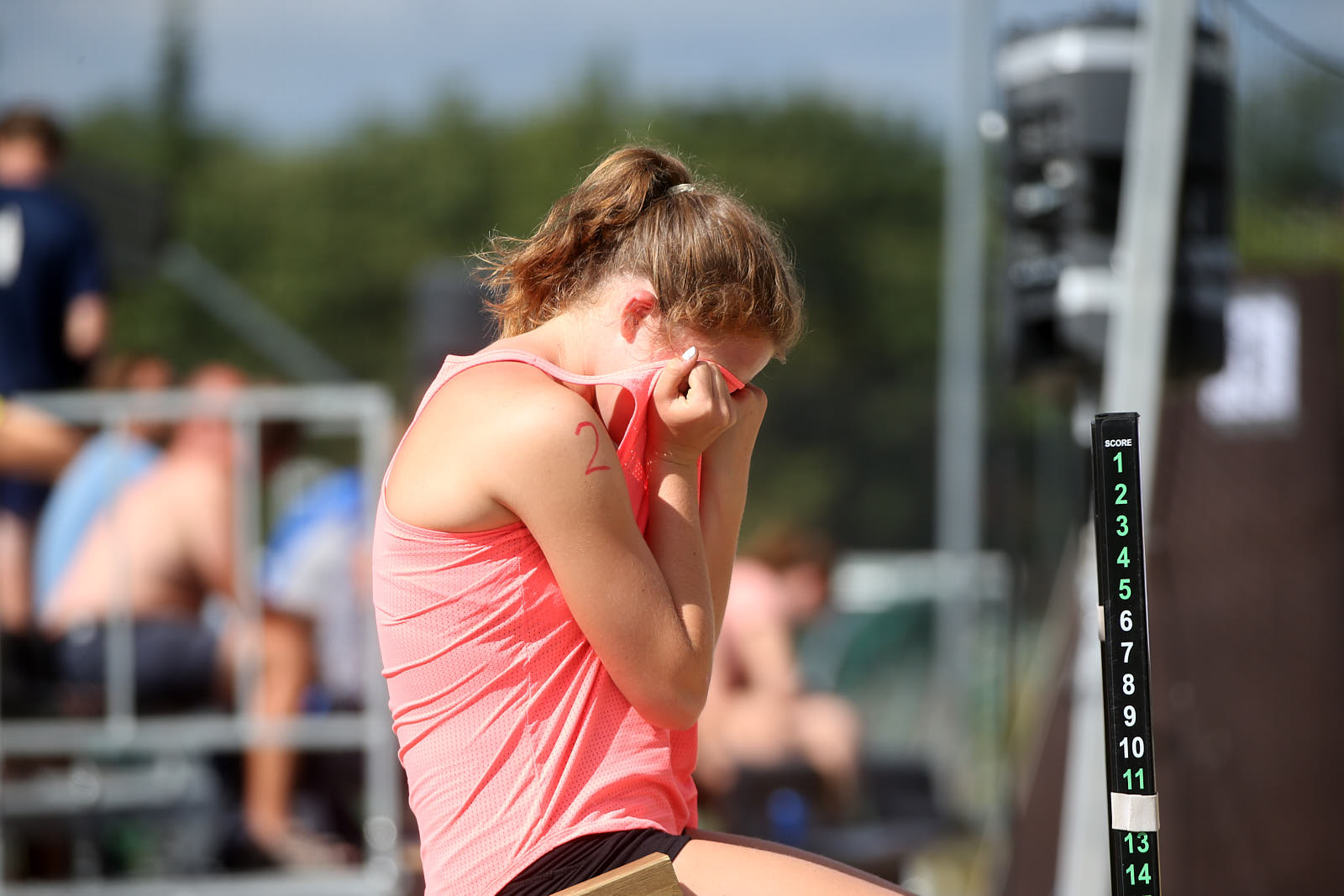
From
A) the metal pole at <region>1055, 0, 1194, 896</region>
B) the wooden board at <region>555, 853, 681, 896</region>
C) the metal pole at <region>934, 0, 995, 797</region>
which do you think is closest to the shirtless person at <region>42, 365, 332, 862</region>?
the metal pole at <region>1055, 0, 1194, 896</region>

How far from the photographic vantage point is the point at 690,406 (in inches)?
63.7

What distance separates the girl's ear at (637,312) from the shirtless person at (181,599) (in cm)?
304

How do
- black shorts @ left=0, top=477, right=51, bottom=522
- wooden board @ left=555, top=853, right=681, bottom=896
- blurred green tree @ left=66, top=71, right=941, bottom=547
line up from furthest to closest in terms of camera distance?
blurred green tree @ left=66, top=71, right=941, bottom=547, black shorts @ left=0, top=477, right=51, bottom=522, wooden board @ left=555, top=853, right=681, bottom=896

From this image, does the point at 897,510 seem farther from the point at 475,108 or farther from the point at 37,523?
the point at 475,108

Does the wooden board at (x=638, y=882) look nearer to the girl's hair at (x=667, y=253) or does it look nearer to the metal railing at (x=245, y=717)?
the girl's hair at (x=667, y=253)

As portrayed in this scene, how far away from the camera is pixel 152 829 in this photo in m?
4.66

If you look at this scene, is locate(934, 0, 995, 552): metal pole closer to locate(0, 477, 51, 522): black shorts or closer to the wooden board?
locate(0, 477, 51, 522): black shorts

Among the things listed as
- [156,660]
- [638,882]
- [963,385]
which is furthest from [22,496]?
[963,385]

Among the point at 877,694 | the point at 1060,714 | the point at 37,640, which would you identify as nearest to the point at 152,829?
the point at 37,640

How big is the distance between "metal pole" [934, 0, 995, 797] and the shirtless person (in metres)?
4.98

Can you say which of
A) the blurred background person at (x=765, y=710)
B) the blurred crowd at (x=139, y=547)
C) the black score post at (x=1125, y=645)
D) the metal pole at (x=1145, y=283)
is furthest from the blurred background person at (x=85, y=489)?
the black score post at (x=1125, y=645)

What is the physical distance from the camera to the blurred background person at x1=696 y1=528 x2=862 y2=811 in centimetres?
580

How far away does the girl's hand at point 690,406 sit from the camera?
162 centimetres

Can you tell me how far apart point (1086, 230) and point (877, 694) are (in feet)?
20.5
